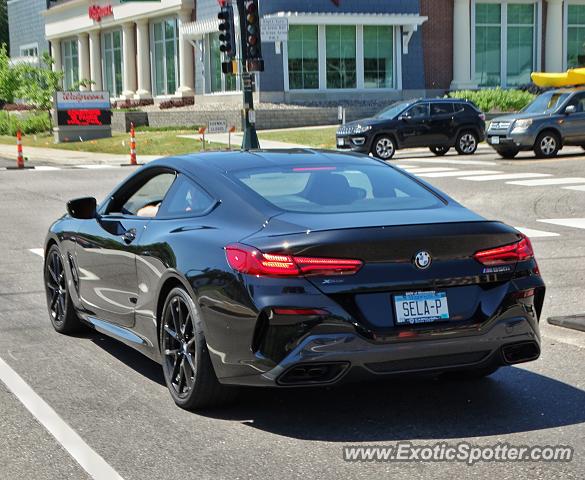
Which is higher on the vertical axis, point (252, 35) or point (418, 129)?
point (252, 35)

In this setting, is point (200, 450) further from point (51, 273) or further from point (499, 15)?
point (499, 15)

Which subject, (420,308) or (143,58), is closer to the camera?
(420,308)

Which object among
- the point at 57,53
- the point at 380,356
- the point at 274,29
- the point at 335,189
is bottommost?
the point at 380,356

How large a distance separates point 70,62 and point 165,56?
17332 millimetres

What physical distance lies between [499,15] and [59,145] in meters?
23.5

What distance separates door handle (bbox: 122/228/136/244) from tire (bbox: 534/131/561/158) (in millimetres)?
22570

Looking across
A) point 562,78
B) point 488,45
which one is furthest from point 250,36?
point 488,45

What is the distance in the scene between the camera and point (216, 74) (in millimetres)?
51844

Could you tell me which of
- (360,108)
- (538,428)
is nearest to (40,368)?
(538,428)

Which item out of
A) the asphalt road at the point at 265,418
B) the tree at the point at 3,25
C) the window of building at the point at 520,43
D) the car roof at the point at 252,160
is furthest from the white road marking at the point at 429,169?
the tree at the point at 3,25

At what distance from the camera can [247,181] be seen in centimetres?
636

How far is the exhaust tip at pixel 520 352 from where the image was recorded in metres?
5.77

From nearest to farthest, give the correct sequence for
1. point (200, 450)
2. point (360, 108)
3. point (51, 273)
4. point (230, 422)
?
point (200, 450), point (230, 422), point (51, 273), point (360, 108)

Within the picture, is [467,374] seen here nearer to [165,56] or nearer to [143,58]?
[165,56]
